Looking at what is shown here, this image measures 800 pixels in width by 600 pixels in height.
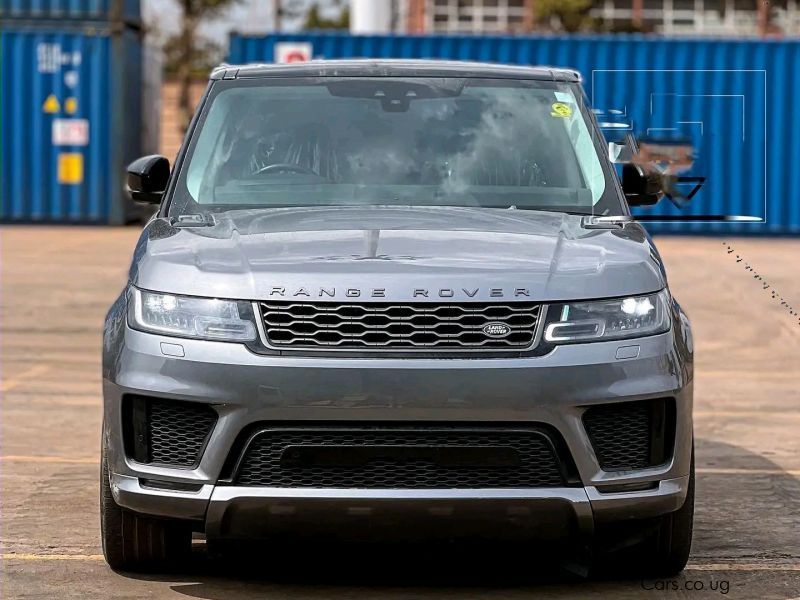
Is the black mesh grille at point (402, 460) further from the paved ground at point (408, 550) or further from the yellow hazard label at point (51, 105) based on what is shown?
the yellow hazard label at point (51, 105)

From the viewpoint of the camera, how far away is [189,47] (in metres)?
54.2

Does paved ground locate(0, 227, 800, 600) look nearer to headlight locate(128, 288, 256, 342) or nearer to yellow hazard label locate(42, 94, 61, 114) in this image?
headlight locate(128, 288, 256, 342)

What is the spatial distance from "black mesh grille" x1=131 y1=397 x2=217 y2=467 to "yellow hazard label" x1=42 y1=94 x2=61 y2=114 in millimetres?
23003

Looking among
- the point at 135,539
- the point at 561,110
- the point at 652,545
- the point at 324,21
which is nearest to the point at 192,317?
the point at 135,539

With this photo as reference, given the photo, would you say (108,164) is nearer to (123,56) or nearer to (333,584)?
(123,56)

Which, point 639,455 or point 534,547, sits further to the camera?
point 534,547

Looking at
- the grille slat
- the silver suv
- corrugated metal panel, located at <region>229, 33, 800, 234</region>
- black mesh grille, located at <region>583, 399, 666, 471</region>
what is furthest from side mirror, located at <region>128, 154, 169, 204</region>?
corrugated metal panel, located at <region>229, 33, 800, 234</region>

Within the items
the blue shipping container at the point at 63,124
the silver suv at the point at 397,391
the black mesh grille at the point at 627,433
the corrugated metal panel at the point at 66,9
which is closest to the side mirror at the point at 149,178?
the silver suv at the point at 397,391

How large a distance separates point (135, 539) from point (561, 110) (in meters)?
2.36

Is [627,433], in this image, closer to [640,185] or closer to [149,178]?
[640,185]

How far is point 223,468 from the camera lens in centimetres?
464

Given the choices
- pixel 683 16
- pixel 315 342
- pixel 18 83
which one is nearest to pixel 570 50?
pixel 18 83

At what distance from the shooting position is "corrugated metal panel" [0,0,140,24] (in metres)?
27.0

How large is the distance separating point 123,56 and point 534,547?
22530 millimetres
